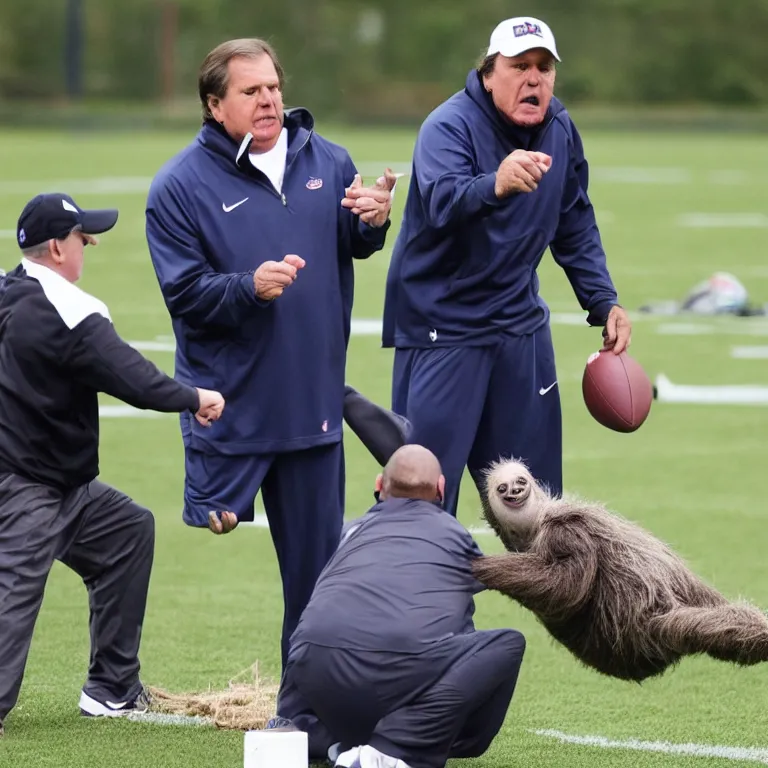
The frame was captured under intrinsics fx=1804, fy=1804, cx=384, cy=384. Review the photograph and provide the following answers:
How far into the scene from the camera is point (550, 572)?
17.2 feet

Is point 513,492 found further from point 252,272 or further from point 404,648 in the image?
point 252,272

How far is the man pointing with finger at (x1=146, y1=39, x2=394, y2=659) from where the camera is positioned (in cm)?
573

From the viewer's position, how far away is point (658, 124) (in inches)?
1713

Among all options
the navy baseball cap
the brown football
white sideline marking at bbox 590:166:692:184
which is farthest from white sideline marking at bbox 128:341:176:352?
white sideline marking at bbox 590:166:692:184

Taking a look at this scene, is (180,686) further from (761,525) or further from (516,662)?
(761,525)

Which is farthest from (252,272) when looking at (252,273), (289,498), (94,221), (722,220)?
(722,220)

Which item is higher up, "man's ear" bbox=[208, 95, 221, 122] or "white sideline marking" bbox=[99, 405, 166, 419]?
"man's ear" bbox=[208, 95, 221, 122]

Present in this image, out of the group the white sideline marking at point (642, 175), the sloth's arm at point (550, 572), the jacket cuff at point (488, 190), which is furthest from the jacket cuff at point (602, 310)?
the white sideline marking at point (642, 175)

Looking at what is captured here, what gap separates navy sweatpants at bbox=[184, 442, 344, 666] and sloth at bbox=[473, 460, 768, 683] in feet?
2.69

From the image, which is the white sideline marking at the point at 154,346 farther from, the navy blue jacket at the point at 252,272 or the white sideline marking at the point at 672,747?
the white sideline marking at the point at 672,747

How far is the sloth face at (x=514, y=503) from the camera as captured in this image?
5586 mm

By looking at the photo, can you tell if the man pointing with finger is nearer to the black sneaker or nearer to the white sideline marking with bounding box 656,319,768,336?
the black sneaker

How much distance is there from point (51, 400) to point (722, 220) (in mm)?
19569

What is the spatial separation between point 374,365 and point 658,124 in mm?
31534
